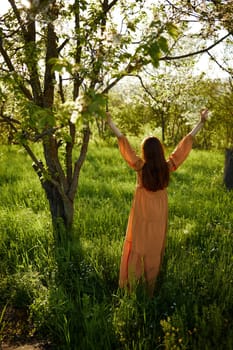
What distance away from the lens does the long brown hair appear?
354cm

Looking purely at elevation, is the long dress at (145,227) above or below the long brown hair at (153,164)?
below

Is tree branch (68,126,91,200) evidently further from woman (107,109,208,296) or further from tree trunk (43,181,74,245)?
woman (107,109,208,296)

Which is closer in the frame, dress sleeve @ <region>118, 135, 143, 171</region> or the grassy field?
the grassy field

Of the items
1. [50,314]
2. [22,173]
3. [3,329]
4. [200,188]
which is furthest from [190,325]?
[22,173]

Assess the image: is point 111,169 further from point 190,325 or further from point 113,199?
point 190,325

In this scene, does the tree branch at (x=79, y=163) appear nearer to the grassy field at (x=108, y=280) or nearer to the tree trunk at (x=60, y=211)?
the tree trunk at (x=60, y=211)

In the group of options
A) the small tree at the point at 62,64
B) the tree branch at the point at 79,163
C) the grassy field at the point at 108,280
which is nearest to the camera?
the small tree at the point at 62,64

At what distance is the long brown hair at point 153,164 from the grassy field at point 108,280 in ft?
3.11

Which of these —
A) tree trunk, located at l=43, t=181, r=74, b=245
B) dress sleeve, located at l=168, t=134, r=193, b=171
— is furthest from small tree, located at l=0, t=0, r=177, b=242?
dress sleeve, located at l=168, t=134, r=193, b=171

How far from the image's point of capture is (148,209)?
3.70m

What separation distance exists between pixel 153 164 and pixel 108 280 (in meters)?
1.31

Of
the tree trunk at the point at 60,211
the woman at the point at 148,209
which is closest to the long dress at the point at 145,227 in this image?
the woman at the point at 148,209

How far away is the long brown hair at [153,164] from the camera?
11.6ft

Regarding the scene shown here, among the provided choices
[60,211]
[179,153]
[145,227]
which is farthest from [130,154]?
[60,211]
